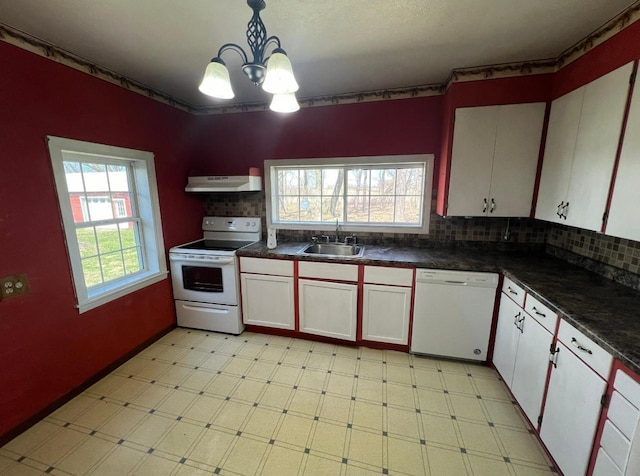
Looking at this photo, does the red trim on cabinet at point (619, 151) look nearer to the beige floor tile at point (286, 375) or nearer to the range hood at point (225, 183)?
the beige floor tile at point (286, 375)

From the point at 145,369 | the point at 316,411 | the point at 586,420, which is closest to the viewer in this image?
the point at 586,420

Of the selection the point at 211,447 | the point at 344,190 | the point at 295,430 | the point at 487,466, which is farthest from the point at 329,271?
the point at 487,466

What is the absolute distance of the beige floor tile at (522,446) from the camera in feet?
4.98

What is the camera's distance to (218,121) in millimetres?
3137

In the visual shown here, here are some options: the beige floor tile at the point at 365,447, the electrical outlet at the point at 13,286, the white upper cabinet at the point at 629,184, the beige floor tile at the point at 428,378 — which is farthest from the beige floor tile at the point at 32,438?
the white upper cabinet at the point at 629,184

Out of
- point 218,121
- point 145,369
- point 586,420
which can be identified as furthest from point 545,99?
point 145,369

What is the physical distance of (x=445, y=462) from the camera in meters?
1.50

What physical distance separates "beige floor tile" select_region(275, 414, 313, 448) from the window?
1.75 meters

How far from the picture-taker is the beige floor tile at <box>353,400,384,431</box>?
176 centimetres

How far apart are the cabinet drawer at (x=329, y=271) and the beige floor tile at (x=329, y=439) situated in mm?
1149

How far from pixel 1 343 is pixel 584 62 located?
410cm

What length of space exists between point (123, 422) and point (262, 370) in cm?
98

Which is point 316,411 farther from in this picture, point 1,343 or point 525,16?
point 525,16

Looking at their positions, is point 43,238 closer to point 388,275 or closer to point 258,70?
point 258,70
